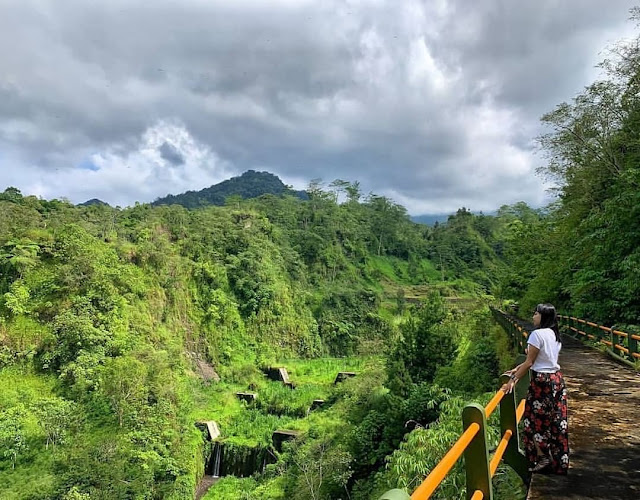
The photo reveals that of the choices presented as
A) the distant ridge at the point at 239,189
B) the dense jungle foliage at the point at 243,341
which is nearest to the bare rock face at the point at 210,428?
the dense jungle foliage at the point at 243,341

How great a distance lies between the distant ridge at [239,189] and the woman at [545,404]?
9661 cm

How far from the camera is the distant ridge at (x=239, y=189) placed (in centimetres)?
10344

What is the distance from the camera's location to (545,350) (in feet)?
10.9

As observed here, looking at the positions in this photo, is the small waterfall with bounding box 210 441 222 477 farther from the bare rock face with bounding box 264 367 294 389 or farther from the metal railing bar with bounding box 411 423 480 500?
the metal railing bar with bounding box 411 423 480 500

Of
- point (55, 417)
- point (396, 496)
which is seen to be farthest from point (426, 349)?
point (396, 496)

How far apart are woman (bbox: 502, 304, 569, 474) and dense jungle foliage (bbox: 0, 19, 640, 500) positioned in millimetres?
509

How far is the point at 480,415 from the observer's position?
2150 mm

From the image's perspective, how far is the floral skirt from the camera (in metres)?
3.33

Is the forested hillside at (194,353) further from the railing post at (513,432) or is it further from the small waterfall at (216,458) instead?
the railing post at (513,432)

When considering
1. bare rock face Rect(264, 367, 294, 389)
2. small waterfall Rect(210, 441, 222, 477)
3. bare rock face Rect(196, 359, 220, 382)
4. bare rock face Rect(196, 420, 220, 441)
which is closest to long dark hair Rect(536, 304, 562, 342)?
small waterfall Rect(210, 441, 222, 477)

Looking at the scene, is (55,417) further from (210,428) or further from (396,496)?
(396,496)

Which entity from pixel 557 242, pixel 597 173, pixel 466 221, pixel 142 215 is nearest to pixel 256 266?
pixel 142 215

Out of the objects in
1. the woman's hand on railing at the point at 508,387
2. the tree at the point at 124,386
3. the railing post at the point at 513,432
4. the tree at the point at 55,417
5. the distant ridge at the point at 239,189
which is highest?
the distant ridge at the point at 239,189

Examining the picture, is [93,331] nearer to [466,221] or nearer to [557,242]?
[557,242]
